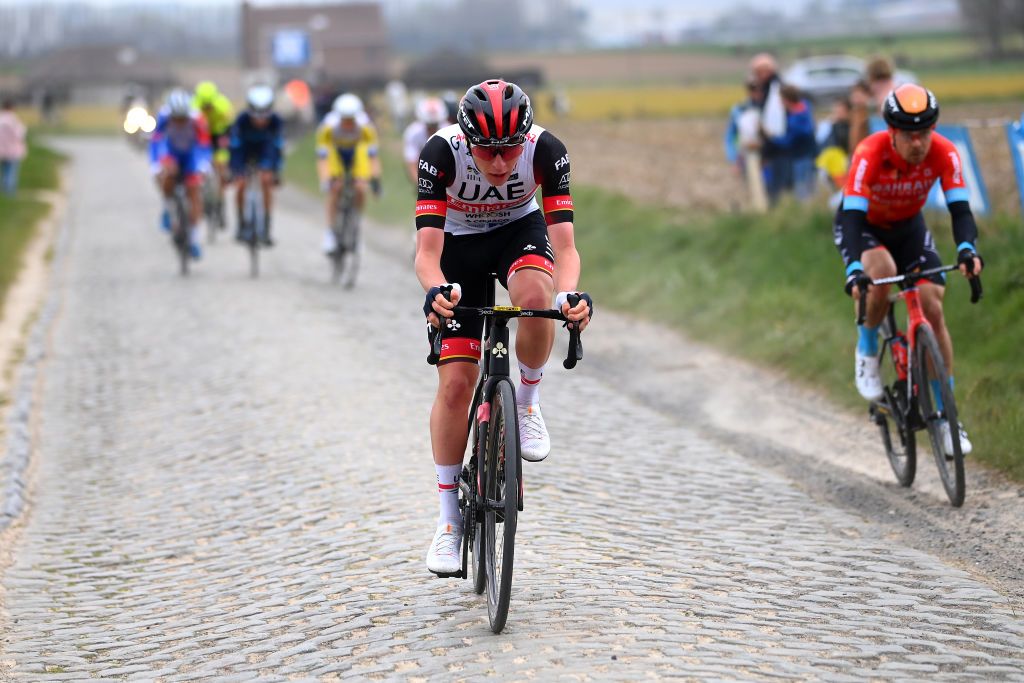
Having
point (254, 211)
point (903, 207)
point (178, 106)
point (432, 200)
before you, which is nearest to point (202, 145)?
point (178, 106)

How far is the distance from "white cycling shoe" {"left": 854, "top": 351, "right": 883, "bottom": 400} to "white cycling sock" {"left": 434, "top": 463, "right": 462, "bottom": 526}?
354cm

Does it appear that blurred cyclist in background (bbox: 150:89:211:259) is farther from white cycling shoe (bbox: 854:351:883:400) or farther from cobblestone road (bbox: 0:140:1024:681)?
white cycling shoe (bbox: 854:351:883:400)

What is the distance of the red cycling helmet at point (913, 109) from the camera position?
788 centimetres

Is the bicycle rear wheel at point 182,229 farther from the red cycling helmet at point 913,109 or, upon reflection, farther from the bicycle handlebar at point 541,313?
the bicycle handlebar at point 541,313

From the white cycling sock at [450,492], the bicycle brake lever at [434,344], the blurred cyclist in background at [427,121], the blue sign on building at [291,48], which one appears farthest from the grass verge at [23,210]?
the blue sign on building at [291,48]

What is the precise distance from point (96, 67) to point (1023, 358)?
119400mm

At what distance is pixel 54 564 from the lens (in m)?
7.77

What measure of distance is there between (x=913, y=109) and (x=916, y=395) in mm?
1618

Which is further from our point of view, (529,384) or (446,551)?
(529,384)

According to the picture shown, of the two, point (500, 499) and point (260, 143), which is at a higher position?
point (260, 143)

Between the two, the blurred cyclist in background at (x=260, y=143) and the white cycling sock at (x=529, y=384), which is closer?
the white cycling sock at (x=529, y=384)

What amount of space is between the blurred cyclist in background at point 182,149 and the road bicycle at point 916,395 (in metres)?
11.0

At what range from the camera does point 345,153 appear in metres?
16.8

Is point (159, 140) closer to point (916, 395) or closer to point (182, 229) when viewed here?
point (182, 229)
